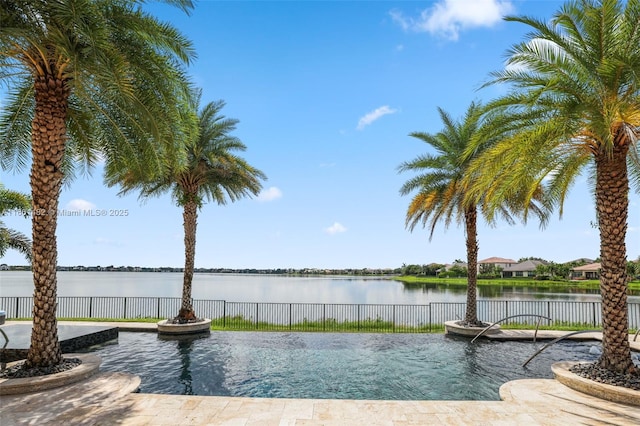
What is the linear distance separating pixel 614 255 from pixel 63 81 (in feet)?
43.0

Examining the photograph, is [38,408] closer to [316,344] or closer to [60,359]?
[60,359]

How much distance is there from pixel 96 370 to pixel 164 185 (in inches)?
401

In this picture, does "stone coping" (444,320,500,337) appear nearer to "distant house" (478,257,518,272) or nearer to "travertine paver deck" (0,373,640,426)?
"travertine paver deck" (0,373,640,426)

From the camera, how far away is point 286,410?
6852 mm

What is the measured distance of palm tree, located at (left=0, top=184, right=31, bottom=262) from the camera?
644 inches

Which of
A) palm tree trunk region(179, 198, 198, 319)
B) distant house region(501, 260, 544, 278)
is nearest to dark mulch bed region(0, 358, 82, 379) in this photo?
palm tree trunk region(179, 198, 198, 319)

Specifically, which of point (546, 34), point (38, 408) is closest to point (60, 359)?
point (38, 408)

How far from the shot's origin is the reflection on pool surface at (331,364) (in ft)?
28.8

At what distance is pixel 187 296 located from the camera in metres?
16.3

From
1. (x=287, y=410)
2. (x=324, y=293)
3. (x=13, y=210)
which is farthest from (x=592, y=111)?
(x=324, y=293)

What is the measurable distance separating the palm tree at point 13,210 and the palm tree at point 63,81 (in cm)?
746

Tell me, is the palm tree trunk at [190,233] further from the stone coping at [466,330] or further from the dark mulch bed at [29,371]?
the stone coping at [466,330]

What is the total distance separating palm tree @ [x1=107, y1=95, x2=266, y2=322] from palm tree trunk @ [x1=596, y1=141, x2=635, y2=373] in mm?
13231

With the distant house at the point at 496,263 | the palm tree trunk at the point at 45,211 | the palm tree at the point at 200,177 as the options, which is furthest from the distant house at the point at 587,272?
the palm tree trunk at the point at 45,211
